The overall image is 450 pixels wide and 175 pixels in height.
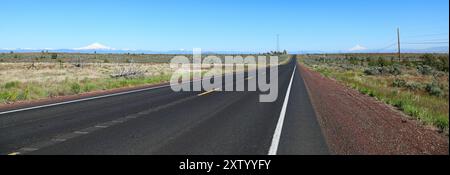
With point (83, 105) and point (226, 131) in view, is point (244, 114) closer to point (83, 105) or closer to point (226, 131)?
point (226, 131)

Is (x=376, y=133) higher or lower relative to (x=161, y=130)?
lower

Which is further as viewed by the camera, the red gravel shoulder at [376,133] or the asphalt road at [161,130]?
the red gravel shoulder at [376,133]

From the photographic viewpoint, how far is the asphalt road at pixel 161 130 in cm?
718

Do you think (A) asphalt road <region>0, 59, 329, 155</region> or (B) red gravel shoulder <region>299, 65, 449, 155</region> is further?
(B) red gravel shoulder <region>299, 65, 449, 155</region>

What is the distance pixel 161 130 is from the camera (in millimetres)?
8977

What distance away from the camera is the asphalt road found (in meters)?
7.18

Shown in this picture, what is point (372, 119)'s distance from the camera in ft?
37.1

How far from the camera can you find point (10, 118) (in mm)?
10672
